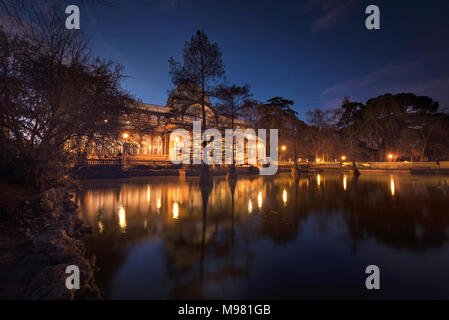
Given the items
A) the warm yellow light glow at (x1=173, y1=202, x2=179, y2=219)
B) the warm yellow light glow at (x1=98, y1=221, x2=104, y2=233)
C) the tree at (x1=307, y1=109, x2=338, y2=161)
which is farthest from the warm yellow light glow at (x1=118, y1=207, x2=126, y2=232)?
the tree at (x1=307, y1=109, x2=338, y2=161)

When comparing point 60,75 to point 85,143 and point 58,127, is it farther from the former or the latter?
point 85,143

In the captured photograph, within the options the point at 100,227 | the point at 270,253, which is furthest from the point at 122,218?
the point at 270,253

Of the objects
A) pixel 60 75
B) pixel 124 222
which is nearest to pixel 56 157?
pixel 60 75

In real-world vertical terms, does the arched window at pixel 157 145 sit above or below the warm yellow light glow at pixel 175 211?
above

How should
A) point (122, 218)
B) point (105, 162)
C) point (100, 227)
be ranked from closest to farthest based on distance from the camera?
point (100, 227) < point (122, 218) < point (105, 162)

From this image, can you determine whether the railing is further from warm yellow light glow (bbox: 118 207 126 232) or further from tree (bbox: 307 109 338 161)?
tree (bbox: 307 109 338 161)

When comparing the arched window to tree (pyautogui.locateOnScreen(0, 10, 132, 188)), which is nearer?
tree (pyautogui.locateOnScreen(0, 10, 132, 188))

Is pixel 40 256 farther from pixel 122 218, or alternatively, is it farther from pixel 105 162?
pixel 105 162

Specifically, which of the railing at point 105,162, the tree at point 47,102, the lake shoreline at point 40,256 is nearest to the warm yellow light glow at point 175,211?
the lake shoreline at point 40,256

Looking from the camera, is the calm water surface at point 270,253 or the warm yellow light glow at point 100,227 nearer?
the calm water surface at point 270,253

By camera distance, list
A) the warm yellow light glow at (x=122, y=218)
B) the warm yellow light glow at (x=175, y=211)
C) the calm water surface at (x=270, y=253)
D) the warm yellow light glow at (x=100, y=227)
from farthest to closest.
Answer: the warm yellow light glow at (x=175, y=211) → the warm yellow light glow at (x=122, y=218) → the warm yellow light glow at (x=100, y=227) → the calm water surface at (x=270, y=253)

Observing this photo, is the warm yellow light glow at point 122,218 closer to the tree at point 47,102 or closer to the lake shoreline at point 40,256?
the lake shoreline at point 40,256

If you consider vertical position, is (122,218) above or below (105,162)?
below
